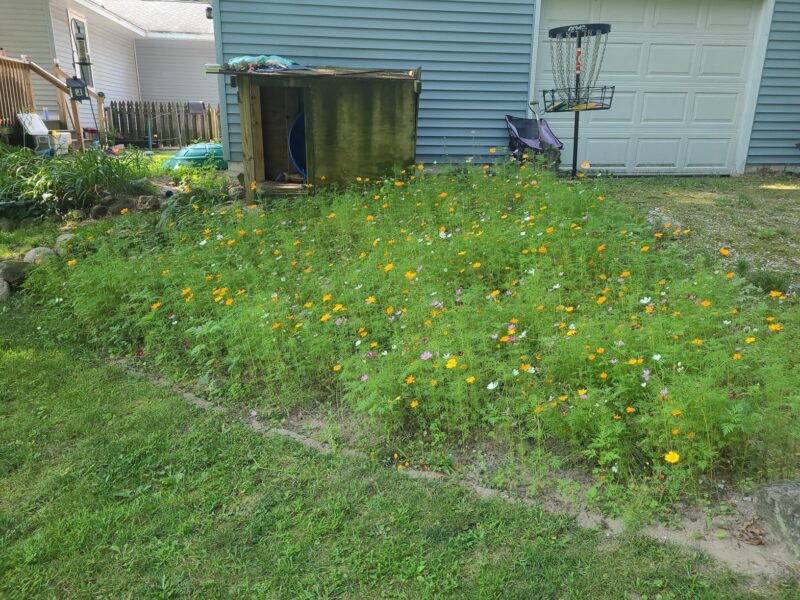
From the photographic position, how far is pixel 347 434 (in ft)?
A: 8.93

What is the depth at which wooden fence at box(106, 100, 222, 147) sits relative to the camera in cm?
1488

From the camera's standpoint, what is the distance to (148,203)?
6.26 meters

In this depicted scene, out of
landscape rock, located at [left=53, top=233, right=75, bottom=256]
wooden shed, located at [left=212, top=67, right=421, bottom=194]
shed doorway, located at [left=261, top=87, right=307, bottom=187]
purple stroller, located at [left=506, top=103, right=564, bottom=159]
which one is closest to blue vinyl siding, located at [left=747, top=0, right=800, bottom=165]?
purple stroller, located at [left=506, top=103, right=564, bottom=159]

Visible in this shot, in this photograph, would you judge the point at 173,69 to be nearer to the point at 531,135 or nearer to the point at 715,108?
the point at 531,135

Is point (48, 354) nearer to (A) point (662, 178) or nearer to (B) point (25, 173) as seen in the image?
(B) point (25, 173)

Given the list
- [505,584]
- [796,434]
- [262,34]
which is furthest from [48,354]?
[262,34]

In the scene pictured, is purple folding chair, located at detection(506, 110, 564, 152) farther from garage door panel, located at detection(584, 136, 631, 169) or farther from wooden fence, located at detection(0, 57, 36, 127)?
wooden fence, located at detection(0, 57, 36, 127)

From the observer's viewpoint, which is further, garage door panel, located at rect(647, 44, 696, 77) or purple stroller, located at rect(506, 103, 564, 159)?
garage door panel, located at rect(647, 44, 696, 77)

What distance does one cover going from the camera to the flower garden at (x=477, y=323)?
2291 millimetres

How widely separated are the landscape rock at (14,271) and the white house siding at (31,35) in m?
9.52

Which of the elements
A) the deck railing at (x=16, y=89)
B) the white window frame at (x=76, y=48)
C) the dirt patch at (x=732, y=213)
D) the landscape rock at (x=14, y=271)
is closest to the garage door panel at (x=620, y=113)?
the dirt patch at (x=732, y=213)

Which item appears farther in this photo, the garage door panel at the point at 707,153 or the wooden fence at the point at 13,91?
the wooden fence at the point at 13,91

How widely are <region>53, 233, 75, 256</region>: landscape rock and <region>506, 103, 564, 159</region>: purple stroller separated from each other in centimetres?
473

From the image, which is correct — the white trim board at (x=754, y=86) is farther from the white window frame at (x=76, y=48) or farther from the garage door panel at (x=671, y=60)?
the white window frame at (x=76, y=48)
